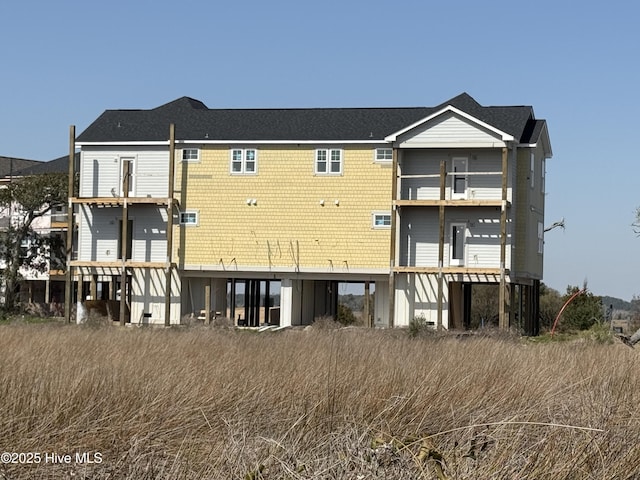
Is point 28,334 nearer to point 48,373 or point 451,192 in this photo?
point 48,373

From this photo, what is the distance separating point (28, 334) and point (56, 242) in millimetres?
33190

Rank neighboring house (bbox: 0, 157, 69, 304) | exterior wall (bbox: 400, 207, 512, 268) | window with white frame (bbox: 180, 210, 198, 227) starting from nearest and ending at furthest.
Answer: exterior wall (bbox: 400, 207, 512, 268)
window with white frame (bbox: 180, 210, 198, 227)
neighboring house (bbox: 0, 157, 69, 304)

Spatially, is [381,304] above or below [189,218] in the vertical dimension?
below

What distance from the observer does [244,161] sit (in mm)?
44688

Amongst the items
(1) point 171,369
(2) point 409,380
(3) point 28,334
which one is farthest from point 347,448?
(3) point 28,334

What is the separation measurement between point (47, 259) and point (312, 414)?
45.0 meters

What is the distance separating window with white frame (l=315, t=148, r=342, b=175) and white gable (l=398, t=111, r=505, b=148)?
279cm

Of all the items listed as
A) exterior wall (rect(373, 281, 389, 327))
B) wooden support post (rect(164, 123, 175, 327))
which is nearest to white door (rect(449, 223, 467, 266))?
exterior wall (rect(373, 281, 389, 327))

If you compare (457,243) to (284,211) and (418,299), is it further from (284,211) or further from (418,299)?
(284,211)

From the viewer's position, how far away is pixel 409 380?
558 inches

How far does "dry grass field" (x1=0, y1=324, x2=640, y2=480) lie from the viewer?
30.7 ft

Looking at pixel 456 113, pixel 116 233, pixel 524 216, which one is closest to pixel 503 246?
pixel 524 216

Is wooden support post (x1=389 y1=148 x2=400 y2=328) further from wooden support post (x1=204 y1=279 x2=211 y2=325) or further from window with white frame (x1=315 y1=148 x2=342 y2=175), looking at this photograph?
wooden support post (x1=204 y1=279 x2=211 y2=325)

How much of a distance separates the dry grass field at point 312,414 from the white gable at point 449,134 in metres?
23.7
